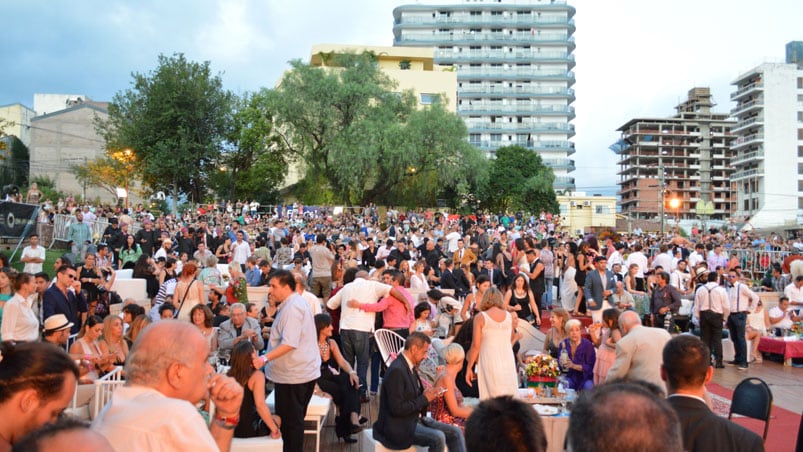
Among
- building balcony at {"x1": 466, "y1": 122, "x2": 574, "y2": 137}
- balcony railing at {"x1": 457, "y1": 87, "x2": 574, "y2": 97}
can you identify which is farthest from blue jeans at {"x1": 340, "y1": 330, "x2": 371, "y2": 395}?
balcony railing at {"x1": 457, "y1": 87, "x2": 574, "y2": 97}

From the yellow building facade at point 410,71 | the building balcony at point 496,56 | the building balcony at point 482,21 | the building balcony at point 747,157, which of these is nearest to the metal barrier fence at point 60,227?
the yellow building facade at point 410,71

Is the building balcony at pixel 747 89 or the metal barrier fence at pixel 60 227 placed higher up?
the building balcony at pixel 747 89

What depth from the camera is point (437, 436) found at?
17.8ft

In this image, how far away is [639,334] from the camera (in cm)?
567

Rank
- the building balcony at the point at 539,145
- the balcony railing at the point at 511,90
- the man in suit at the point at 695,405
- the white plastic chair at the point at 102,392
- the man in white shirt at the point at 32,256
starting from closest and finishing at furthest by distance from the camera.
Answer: the man in suit at the point at 695,405 < the white plastic chair at the point at 102,392 < the man in white shirt at the point at 32,256 < the building balcony at the point at 539,145 < the balcony railing at the point at 511,90

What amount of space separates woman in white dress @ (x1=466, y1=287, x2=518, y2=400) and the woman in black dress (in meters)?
1.46

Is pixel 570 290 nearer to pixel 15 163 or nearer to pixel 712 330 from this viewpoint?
pixel 712 330

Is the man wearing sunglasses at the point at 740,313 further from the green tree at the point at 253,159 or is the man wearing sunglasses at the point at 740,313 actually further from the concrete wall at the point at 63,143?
the concrete wall at the point at 63,143

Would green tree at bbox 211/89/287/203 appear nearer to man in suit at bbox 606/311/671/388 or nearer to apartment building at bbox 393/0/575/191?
man in suit at bbox 606/311/671/388

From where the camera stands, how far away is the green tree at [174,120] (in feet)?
117

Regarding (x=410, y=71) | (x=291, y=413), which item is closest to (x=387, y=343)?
(x=291, y=413)

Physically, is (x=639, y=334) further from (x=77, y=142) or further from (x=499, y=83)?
(x=499, y=83)

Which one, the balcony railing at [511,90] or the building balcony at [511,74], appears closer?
the balcony railing at [511,90]

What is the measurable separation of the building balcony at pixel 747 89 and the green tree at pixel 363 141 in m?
64.8
